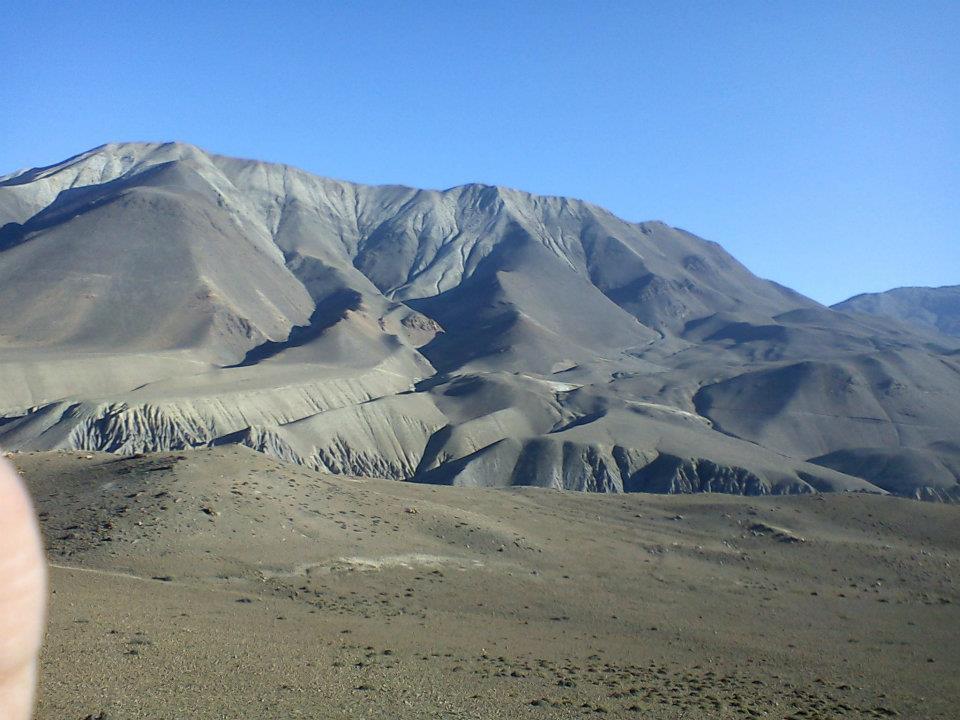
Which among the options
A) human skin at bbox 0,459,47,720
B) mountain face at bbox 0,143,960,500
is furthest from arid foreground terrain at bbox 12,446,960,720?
mountain face at bbox 0,143,960,500

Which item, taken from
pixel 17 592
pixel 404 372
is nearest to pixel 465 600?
pixel 17 592

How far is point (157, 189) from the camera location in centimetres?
17138

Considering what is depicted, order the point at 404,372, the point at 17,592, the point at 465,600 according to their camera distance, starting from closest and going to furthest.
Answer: the point at 17,592
the point at 465,600
the point at 404,372

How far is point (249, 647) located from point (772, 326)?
182254 millimetres

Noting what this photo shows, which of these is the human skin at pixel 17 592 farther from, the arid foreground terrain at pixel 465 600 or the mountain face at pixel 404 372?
the mountain face at pixel 404 372

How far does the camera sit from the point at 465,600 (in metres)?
30.4

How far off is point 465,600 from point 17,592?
2902 cm

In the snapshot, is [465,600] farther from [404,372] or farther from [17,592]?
[404,372]

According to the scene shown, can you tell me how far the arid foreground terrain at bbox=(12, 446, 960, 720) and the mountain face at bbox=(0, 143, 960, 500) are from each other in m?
35.1

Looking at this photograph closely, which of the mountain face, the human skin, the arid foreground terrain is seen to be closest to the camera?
the human skin

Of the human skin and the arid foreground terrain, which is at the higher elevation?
the human skin

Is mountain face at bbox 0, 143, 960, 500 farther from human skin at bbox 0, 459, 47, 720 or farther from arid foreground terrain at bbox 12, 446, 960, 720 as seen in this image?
human skin at bbox 0, 459, 47, 720

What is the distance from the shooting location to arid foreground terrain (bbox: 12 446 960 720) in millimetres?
17578

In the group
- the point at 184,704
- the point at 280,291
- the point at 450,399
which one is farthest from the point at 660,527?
the point at 280,291
